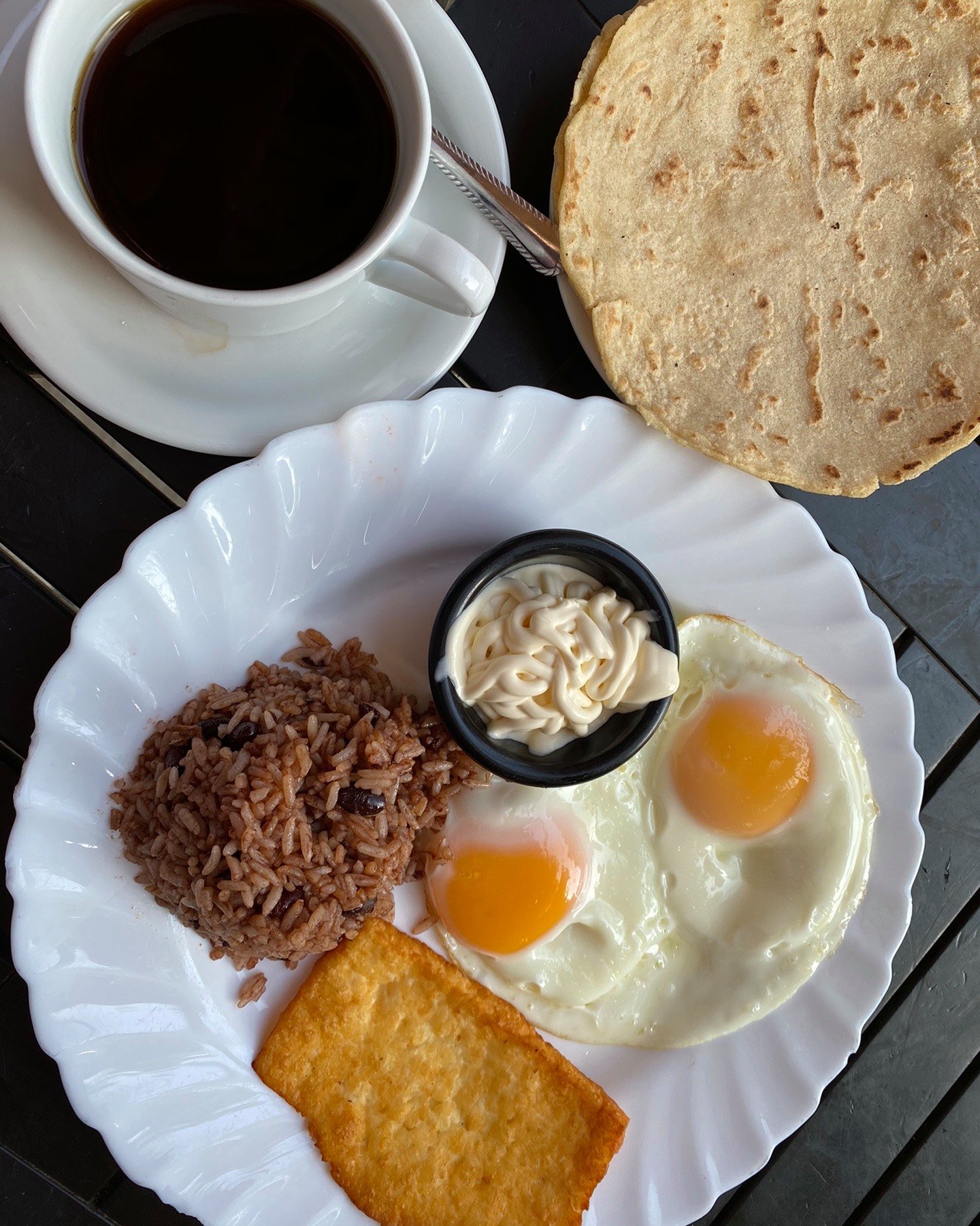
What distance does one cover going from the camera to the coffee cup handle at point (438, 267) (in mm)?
1088

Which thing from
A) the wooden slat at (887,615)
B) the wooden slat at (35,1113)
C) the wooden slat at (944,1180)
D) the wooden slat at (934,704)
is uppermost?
the wooden slat at (35,1113)

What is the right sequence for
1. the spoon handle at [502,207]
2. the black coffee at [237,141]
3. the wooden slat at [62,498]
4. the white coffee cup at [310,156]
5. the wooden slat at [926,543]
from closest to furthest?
the white coffee cup at [310,156]
the black coffee at [237,141]
the spoon handle at [502,207]
the wooden slat at [62,498]
the wooden slat at [926,543]

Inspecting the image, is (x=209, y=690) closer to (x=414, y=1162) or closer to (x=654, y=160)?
(x=414, y=1162)

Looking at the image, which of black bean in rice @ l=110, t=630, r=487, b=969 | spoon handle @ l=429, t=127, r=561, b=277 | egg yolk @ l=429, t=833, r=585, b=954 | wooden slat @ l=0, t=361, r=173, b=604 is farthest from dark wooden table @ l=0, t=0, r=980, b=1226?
egg yolk @ l=429, t=833, r=585, b=954

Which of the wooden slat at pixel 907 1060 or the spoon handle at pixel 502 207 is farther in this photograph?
the wooden slat at pixel 907 1060

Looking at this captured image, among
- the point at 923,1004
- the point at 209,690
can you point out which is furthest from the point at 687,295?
the point at 923,1004

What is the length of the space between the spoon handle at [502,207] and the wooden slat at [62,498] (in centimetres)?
72

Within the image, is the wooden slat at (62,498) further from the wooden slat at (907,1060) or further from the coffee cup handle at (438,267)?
the wooden slat at (907,1060)

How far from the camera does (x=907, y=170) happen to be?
5.01 ft

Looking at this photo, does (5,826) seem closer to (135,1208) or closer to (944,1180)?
(135,1208)

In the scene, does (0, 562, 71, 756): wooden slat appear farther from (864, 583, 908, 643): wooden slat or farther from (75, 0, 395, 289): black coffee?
(864, 583, 908, 643): wooden slat

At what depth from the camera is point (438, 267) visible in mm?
1096

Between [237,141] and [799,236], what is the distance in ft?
3.06

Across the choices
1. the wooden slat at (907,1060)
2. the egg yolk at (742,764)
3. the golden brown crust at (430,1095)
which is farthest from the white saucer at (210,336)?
the wooden slat at (907,1060)
